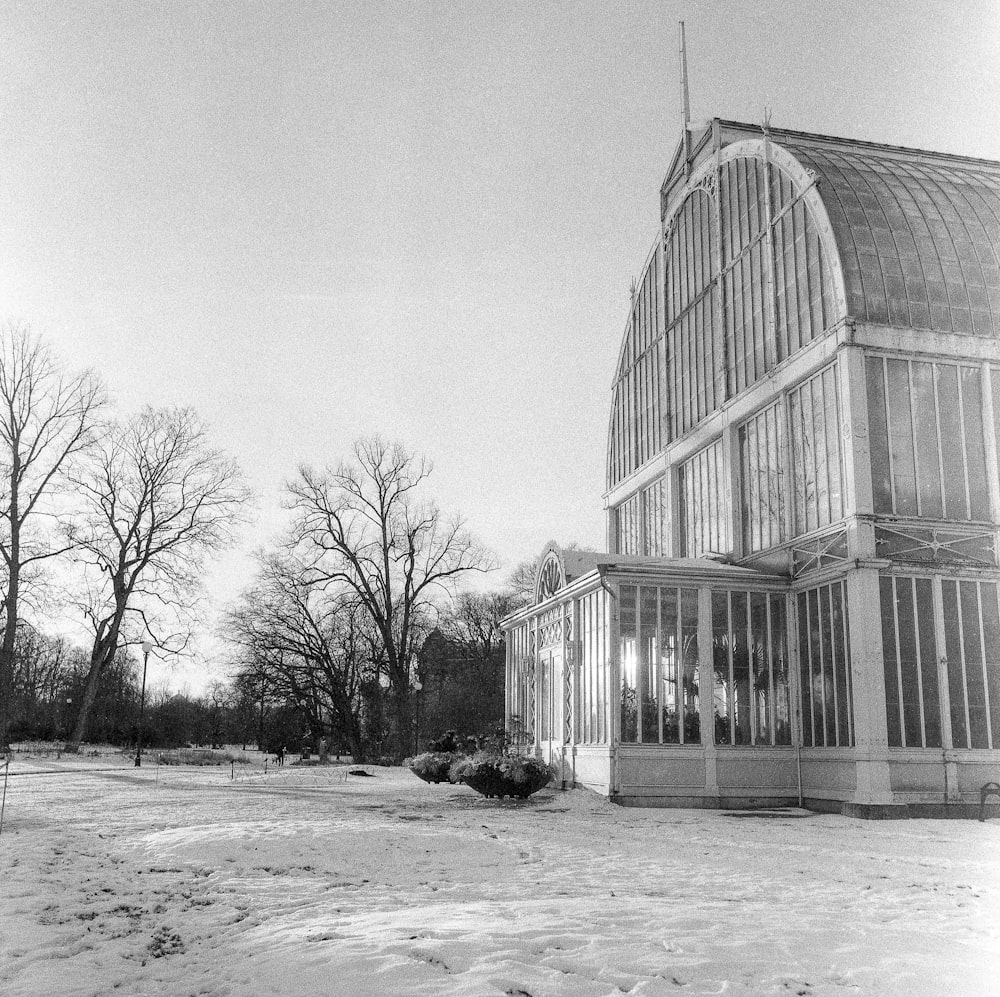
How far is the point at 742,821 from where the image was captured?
16.0 meters

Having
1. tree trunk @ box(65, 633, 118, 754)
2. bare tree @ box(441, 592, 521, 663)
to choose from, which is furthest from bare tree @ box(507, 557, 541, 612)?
tree trunk @ box(65, 633, 118, 754)

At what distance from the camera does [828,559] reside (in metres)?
18.8

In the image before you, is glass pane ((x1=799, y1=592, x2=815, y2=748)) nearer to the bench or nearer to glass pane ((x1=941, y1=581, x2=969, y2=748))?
glass pane ((x1=941, y1=581, x2=969, y2=748))

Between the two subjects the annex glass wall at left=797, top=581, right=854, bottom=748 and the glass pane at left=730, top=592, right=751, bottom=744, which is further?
the glass pane at left=730, top=592, right=751, bottom=744

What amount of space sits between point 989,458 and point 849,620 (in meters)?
4.20

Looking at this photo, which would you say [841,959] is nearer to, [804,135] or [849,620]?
[849,620]

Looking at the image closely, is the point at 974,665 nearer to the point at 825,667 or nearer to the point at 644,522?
the point at 825,667

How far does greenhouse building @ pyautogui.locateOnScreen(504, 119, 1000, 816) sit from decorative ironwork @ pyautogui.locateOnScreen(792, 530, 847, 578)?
0.17 feet

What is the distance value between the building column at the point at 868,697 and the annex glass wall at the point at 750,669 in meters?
2.26

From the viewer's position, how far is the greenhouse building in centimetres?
1761

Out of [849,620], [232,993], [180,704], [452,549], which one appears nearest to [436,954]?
[232,993]

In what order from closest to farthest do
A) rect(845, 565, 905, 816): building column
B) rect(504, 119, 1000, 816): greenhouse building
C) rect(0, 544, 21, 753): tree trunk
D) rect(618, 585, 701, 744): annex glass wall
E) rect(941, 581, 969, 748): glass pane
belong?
rect(845, 565, 905, 816): building column, rect(941, 581, 969, 748): glass pane, rect(504, 119, 1000, 816): greenhouse building, rect(618, 585, 701, 744): annex glass wall, rect(0, 544, 21, 753): tree trunk

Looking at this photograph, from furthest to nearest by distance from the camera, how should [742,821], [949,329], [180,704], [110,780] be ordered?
1. [180,704]
2. [110,780]
3. [949,329]
4. [742,821]

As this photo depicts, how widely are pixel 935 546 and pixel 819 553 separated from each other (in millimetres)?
2058
